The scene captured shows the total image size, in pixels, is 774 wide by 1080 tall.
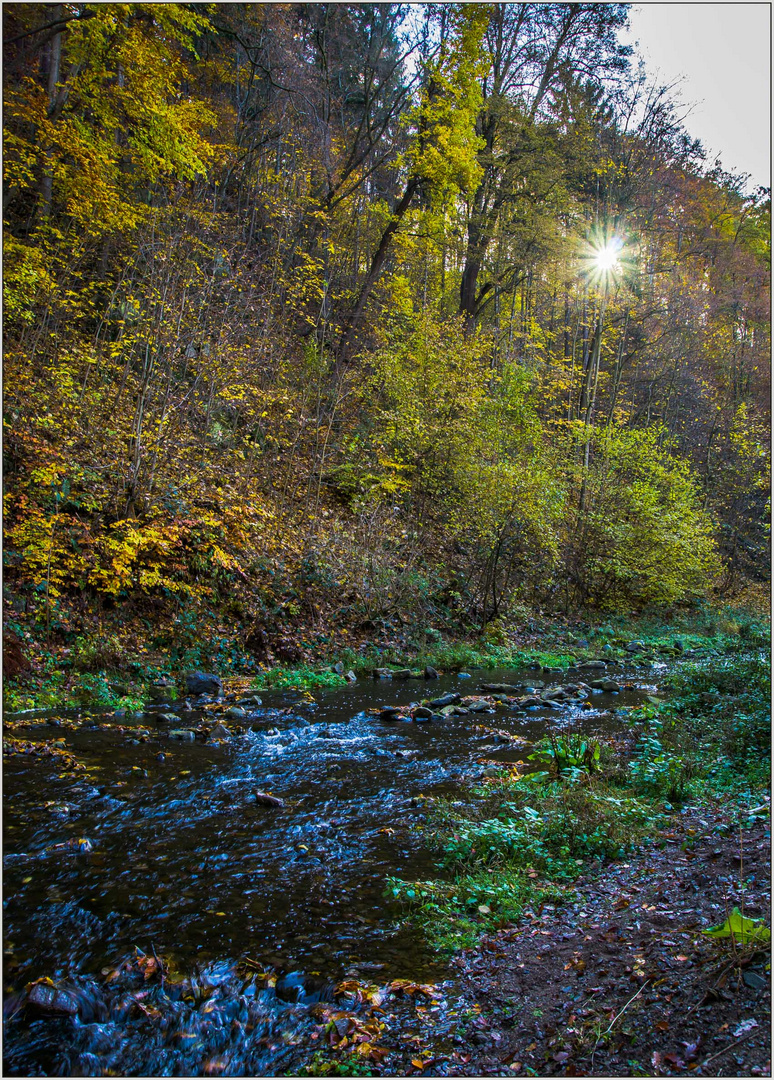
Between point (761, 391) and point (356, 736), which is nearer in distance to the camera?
point (356, 736)

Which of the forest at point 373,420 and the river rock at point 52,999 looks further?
the forest at point 373,420

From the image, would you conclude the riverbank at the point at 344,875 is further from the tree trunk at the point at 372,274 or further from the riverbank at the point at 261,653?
the tree trunk at the point at 372,274

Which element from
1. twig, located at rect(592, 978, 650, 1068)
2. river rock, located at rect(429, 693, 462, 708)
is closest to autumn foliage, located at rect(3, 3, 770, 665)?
river rock, located at rect(429, 693, 462, 708)

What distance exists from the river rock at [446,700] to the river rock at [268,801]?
426 centimetres

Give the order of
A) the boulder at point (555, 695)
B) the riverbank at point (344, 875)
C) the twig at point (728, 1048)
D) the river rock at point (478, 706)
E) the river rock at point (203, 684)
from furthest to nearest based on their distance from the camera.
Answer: the boulder at point (555, 695) < the river rock at point (478, 706) < the river rock at point (203, 684) < the riverbank at point (344, 875) < the twig at point (728, 1048)

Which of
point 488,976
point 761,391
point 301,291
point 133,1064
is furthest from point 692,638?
point 133,1064

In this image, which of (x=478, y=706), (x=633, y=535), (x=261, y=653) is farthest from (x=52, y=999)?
(x=633, y=535)

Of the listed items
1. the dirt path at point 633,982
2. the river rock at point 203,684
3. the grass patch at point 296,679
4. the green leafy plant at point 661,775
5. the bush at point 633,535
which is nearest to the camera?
the dirt path at point 633,982

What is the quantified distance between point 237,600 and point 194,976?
812cm

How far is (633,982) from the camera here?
2.98 meters

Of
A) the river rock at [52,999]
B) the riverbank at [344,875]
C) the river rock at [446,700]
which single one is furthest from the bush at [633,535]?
the river rock at [52,999]

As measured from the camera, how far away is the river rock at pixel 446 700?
31.5 feet

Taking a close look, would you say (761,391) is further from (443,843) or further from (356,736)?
(443,843)

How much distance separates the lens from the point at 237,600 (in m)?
11.2
